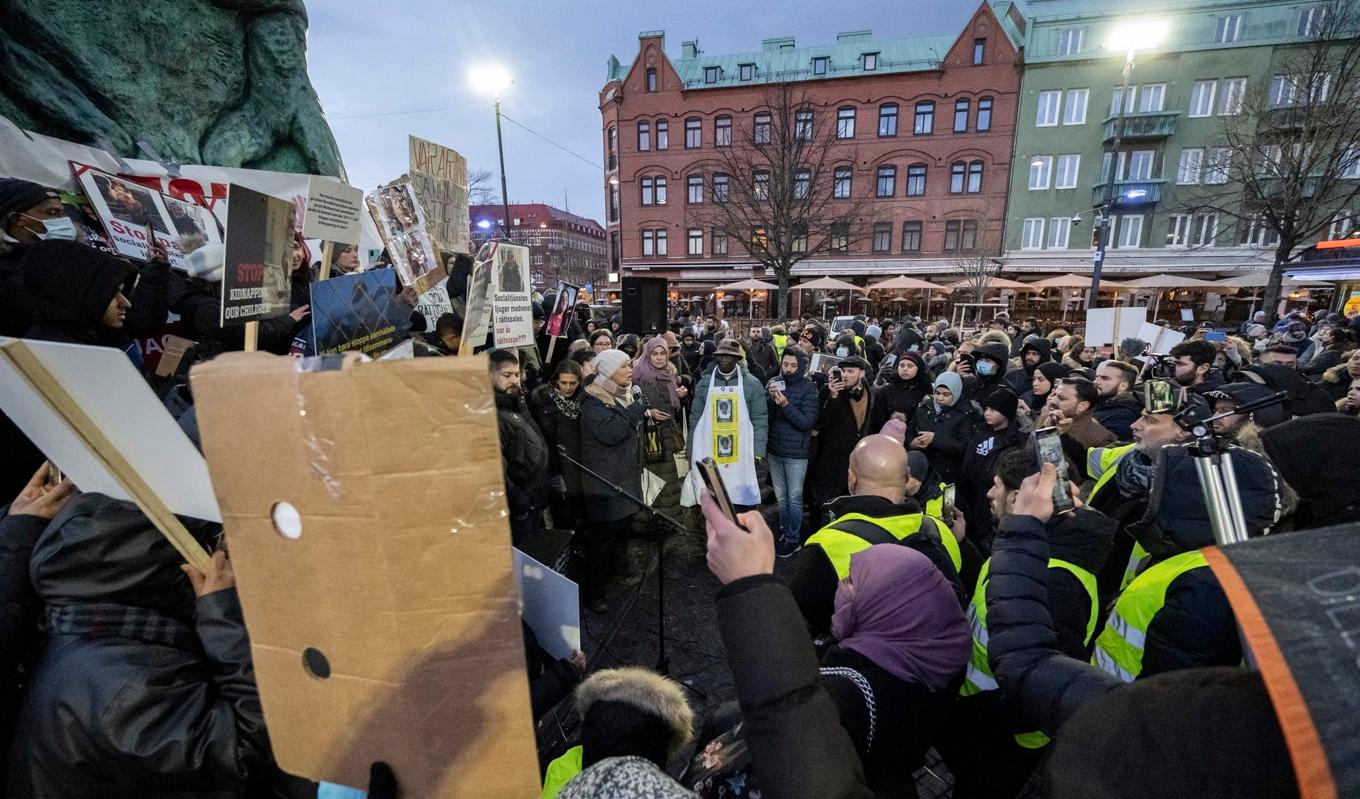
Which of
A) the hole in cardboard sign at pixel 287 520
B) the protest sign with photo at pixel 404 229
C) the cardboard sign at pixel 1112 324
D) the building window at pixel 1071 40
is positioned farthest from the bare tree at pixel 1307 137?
the hole in cardboard sign at pixel 287 520

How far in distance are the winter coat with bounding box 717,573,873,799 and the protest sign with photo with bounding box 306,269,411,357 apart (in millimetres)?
2113

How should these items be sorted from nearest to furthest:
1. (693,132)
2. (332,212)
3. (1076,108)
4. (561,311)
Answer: (332,212)
(561,311)
(1076,108)
(693,132)

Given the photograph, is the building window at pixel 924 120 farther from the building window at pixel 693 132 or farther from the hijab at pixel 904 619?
the hijab at pixel 904 619

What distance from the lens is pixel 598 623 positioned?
157 inches

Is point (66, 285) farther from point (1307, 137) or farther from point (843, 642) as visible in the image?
point (1307, 137)

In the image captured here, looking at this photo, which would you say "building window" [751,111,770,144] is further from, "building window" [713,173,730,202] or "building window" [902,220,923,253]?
"building window" [902,220,923,253]

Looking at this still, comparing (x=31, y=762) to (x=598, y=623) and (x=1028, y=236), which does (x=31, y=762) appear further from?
(x=1028, y=236)

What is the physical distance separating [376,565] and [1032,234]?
34.2 m

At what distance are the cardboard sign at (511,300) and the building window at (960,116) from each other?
3262 cm

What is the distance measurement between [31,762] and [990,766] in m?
2.72

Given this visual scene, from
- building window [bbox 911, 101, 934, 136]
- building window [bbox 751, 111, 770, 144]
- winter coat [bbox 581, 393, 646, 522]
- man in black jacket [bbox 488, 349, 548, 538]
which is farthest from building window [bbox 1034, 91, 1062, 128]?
man in black jacket [bbox 488, 349, 548, 538]

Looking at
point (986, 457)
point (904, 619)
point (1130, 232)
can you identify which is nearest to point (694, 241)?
point (1130, 232)

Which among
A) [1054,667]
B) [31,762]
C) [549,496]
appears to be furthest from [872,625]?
[549,496]

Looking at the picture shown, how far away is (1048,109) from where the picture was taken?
27312mm
